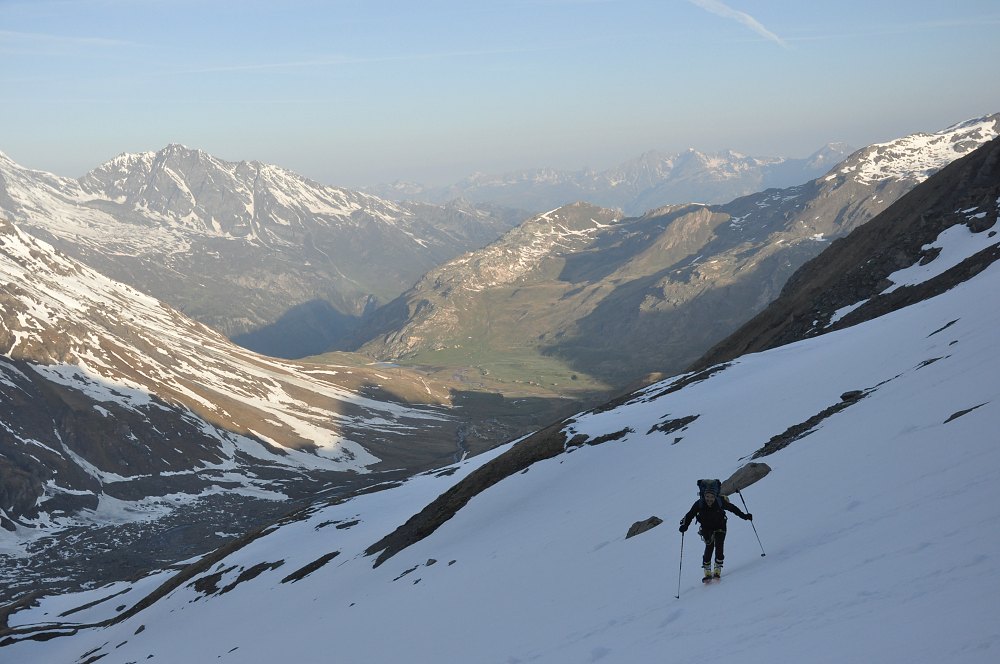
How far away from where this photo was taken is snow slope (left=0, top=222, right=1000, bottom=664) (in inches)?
580

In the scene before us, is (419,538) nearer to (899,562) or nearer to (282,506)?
(899,562)

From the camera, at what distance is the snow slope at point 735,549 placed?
48.3ft

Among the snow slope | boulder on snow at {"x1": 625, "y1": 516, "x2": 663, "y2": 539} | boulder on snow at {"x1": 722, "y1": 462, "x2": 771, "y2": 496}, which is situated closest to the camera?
the snow slope

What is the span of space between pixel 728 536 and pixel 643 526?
5.75 m

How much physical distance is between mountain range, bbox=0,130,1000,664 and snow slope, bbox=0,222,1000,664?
0.10 m

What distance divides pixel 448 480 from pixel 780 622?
75846 mm

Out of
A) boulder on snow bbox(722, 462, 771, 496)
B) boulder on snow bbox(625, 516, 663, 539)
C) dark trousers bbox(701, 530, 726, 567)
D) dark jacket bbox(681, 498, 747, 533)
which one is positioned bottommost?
boulder on snow bbox(625, 516, 663, 539)

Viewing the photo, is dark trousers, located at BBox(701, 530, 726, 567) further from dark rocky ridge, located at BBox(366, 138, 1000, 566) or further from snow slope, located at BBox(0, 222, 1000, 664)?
dark rocky ridge, located at BBox(366, 138, 1000, 566)

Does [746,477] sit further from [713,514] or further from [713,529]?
[713,529]

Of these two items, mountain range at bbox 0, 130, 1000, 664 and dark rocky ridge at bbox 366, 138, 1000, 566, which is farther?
A: dark rocky ridge at bbox 366, 138, 1000, 566

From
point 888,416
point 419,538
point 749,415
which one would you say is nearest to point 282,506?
point 419,538

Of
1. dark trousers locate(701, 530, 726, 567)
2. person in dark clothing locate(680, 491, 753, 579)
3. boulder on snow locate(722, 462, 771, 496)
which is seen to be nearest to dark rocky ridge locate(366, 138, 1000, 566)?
boulder on snow locate(722, 462, 771, 496)

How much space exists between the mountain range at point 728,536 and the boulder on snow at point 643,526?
10 cm

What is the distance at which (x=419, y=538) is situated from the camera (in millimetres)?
54562
